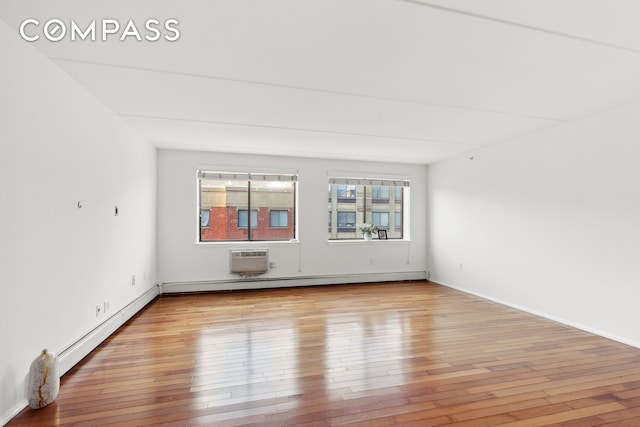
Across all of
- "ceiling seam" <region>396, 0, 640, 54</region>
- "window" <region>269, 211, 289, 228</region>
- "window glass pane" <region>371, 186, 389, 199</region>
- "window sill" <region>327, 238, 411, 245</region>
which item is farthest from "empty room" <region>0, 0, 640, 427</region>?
"window glass pane" <region>371, 186, 389, 199</region>

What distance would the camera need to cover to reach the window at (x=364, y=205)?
5.80 metres

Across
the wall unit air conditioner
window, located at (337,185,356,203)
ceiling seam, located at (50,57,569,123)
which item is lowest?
the wall unit air conditioner

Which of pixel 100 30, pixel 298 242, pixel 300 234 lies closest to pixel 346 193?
pixel 300 234

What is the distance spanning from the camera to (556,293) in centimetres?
362

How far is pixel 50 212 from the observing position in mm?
2189

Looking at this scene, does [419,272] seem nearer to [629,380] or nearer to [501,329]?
[501,329]

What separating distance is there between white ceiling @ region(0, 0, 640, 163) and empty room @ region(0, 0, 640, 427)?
20mm

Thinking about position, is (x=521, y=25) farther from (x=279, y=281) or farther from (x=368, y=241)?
(x=279, y=281)

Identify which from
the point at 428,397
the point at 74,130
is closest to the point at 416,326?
the point at 428,397

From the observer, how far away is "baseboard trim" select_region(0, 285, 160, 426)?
191 cm

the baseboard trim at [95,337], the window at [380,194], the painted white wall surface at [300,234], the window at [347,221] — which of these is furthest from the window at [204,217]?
the window at [380,194]

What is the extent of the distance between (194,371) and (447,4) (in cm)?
302

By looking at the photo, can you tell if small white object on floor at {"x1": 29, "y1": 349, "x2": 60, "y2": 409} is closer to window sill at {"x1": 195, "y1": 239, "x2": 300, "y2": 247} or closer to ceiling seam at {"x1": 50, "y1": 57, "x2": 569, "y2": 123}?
ceiling seam at {"x1": 50, "y1": 57, "x2": 569, "y2": 123}

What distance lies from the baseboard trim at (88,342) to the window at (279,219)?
2.36 meters
